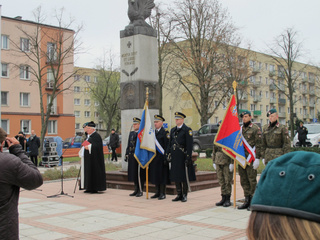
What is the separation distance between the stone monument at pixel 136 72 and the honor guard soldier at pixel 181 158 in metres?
3.40

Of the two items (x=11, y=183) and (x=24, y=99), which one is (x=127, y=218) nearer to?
(x=11, y=183)

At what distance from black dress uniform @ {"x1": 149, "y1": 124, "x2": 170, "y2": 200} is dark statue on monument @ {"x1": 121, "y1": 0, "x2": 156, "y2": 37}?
4419 mm

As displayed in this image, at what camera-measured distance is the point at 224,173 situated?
31.1ft

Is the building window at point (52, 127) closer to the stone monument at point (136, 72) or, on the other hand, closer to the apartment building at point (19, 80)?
the apartment building at point (19, 80)

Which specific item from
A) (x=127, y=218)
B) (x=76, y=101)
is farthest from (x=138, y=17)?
(x=76, y=101)

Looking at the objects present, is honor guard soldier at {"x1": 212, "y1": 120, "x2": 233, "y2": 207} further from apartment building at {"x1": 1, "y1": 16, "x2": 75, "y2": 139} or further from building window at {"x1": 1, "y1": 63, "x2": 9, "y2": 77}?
building window at {"x1": 1, "y1": 63, "x2": 9, "y2": 77}

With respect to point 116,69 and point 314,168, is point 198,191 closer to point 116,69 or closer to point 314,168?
point 314,168

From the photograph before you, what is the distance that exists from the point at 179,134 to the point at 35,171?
658cm

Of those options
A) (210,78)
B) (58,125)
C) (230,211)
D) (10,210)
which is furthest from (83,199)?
(58,125)

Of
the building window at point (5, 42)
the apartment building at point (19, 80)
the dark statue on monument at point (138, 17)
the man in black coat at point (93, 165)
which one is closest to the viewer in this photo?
the man in black coat at point (93, 165)

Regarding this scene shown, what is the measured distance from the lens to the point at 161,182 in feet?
35.3

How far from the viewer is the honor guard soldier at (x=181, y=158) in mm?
10070

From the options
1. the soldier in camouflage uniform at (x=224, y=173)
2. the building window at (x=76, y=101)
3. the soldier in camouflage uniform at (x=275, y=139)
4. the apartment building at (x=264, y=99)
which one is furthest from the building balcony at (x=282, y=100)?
the soldier in camouflage uniform at (x=275, y=139)

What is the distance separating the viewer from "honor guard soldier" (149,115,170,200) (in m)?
10.8
